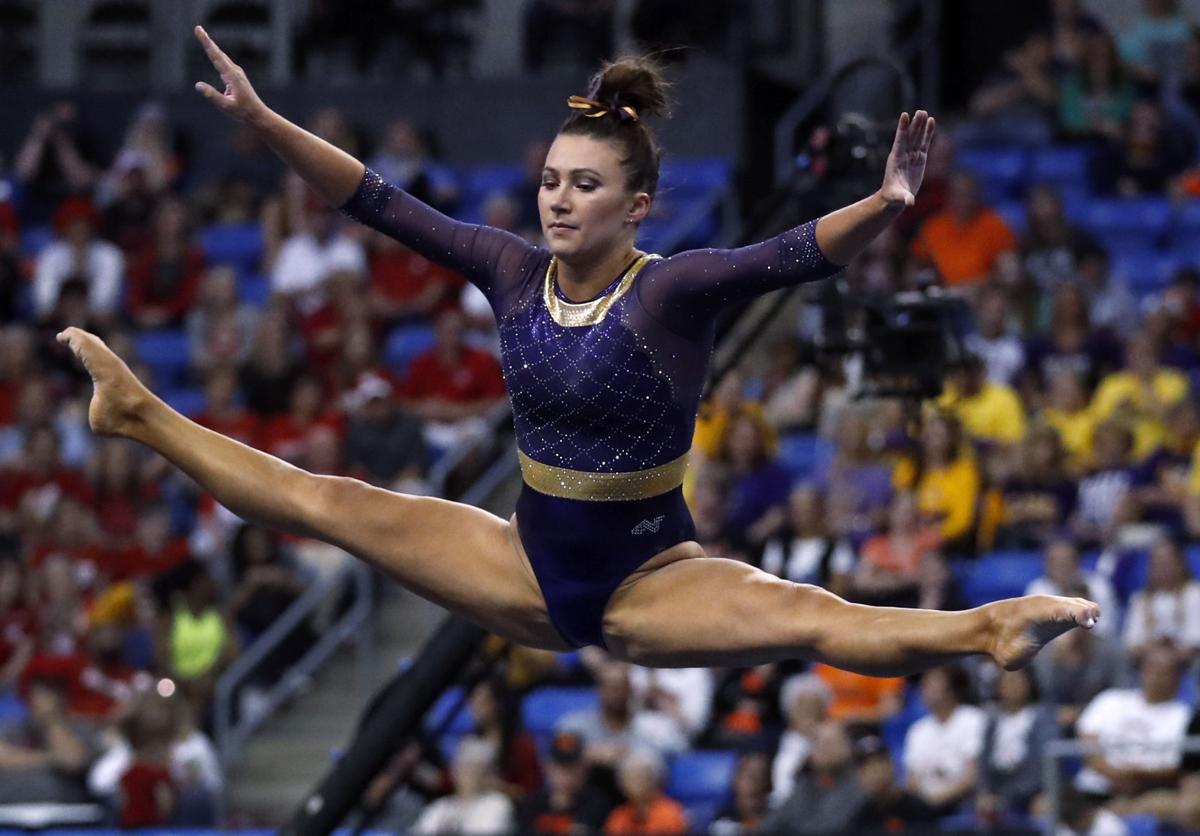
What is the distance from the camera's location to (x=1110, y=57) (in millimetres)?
10461

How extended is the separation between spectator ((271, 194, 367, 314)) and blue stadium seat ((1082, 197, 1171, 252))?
3833mm

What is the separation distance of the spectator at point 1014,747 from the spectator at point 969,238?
9.30ft

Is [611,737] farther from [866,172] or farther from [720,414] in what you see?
[866,172]

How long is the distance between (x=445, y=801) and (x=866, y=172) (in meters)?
3.47

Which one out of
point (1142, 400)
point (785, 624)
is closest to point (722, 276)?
point (785, 624)

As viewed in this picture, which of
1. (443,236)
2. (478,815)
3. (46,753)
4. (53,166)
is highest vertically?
(53,166)

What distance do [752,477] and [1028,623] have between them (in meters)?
5.27

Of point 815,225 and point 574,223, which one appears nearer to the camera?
point 815,225

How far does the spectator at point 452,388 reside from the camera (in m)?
9.80

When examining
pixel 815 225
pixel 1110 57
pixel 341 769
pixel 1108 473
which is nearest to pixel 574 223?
pixel 815 225

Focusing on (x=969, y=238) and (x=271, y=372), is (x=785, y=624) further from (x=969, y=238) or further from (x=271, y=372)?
(x=271, y=372)

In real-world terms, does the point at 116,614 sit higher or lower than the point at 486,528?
lower

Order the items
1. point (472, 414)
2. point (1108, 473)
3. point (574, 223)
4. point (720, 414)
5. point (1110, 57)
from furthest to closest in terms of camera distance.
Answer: point (1110, 57) → point (472, 414) → point (720, 414) → point (1108, 473) → point (574, 223)

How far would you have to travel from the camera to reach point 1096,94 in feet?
34.9
